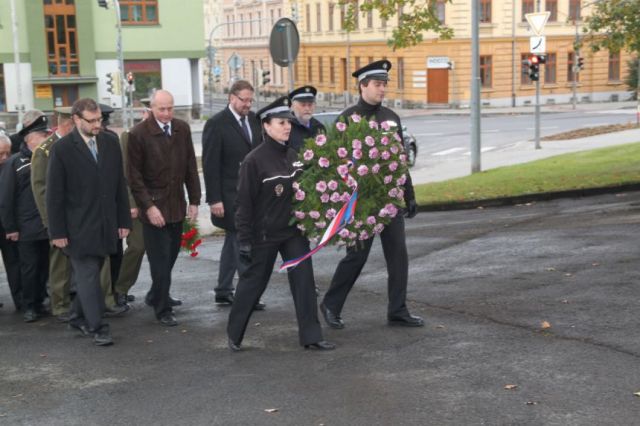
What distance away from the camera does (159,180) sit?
29.4ft

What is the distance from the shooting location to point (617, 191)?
18203 mm

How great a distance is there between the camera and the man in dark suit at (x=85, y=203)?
816 cm

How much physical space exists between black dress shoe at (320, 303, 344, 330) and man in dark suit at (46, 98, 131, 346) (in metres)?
1.74

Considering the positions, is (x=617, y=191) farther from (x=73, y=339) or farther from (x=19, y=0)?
(x=19, y=0)

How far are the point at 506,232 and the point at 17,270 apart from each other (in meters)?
6.30

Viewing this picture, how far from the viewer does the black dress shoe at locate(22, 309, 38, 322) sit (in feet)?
31.0

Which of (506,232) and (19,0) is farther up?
(19,0)

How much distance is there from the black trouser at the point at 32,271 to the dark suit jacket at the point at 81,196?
4.94ft

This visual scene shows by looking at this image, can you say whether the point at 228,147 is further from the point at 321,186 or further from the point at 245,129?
the point at 321,186

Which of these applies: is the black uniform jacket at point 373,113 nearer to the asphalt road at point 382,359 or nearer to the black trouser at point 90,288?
the asphalt road at point 382,359

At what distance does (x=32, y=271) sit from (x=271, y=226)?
3.10 meters

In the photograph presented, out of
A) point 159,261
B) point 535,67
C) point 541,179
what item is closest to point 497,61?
point 535,67

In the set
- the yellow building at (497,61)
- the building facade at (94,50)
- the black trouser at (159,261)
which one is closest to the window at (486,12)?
the yellow building at (497,61)

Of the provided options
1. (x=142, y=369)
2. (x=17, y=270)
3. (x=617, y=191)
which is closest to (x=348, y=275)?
(x=142, y=369)
